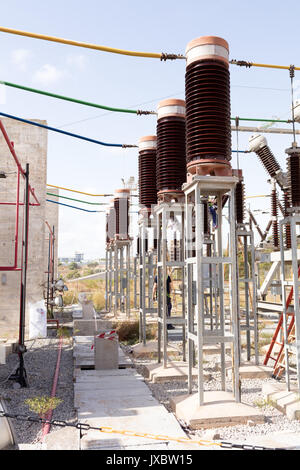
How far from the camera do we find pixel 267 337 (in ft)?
A: 42.8

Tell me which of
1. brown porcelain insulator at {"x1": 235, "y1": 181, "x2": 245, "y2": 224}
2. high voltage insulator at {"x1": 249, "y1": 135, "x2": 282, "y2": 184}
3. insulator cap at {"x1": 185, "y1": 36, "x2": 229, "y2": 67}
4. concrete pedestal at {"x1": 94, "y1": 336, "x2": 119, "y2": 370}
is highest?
high voltage insulator at {"x1": 249, "y1": 135, "x2": 282, "y2": 184}

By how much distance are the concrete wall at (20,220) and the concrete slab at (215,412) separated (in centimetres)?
811

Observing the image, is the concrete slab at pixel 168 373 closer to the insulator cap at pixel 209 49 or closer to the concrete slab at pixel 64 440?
the concrete slab at pixel 64 440

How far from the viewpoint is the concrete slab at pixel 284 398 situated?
604 cm

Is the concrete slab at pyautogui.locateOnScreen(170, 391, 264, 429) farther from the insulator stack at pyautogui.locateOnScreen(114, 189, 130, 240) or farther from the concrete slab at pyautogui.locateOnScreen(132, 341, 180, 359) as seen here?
the insulator stack at pyautogui.locateOnScreen(114, 189, 130, 240)

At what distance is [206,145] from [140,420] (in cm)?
409

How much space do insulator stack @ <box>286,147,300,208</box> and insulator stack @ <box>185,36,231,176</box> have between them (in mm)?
1581

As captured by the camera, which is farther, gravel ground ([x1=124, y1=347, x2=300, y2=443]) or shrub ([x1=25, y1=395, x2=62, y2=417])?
shrub ([x1=25, y1=395, x2=62, y2=417])

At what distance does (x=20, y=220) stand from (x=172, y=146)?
6.57 m

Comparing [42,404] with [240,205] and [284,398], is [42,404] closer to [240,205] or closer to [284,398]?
[284,398]

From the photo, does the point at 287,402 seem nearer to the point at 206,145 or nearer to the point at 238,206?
the point at 206,145

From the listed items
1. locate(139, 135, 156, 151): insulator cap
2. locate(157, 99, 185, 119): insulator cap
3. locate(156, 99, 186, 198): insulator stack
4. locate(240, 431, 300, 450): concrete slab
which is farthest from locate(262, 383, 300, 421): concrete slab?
locate(139, 135, 156, 151): insulator cap

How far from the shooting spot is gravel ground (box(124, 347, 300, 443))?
17.7 ft

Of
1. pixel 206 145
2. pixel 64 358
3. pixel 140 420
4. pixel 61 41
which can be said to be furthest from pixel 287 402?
pixel 61 41
